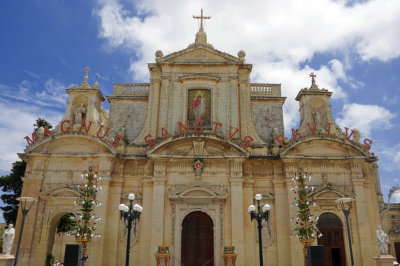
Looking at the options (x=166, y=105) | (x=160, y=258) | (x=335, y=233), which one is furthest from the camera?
(x=166, y=105)

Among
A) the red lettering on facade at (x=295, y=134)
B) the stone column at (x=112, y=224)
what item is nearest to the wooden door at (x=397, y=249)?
the red lettering on facade at (x=295, y=134)

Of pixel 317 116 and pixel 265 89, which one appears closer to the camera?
pixel 317 116

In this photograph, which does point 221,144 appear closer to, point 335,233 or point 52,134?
point 335,233

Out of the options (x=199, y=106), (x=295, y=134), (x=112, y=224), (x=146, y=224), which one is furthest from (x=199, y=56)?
(x=112, y=224)

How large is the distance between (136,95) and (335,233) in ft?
54.3

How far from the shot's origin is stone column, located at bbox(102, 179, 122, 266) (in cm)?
2077

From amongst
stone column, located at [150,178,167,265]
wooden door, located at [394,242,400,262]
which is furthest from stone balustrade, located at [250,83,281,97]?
wooden door, located at [394,242,400,262]

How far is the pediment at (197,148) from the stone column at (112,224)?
3.12m

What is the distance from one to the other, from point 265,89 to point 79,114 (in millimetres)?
13784

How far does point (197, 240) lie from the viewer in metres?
21.3

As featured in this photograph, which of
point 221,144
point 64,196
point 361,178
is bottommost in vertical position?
point 64,196

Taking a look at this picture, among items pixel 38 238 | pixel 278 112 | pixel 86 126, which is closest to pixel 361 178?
pixel 278 112

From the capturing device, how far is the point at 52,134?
22266 millimetres

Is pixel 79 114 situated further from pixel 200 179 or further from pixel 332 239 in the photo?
pixel 332 239
